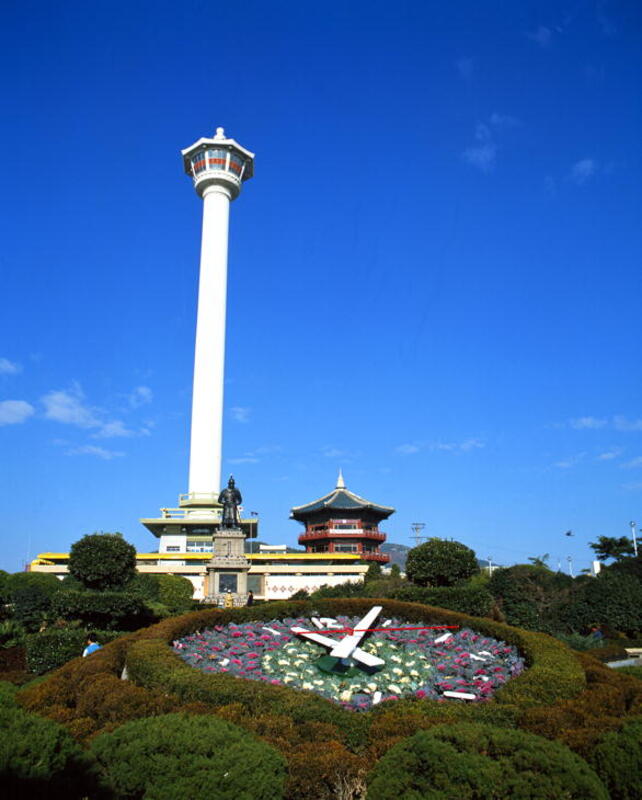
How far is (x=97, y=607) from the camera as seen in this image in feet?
70.4

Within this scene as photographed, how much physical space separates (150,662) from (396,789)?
20.0ft

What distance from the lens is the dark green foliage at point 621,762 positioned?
21.1 ft

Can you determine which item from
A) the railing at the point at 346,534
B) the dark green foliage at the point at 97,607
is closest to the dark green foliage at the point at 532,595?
the dark green foliage at the point at 97,607

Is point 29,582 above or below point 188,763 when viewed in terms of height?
above

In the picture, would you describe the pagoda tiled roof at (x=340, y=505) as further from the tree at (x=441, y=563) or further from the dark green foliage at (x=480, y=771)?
the dark green foliage at (x=480, y=771)

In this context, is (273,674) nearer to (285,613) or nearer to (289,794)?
(285,613)

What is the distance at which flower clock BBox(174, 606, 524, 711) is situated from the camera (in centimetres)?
1086

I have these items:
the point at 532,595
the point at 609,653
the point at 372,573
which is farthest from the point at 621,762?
the point at 372,573

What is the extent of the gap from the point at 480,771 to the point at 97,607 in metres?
18.3

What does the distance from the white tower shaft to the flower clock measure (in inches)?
1642

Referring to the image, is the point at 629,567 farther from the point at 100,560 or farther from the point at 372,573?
the point at 100,560

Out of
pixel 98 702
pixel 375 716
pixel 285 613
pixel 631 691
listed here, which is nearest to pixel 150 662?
pixel 98 702

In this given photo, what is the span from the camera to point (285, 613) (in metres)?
15.7

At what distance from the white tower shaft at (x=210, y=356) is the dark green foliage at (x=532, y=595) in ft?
99.7
